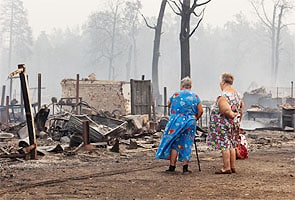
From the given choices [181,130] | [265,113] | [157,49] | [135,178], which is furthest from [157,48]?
[135,178]

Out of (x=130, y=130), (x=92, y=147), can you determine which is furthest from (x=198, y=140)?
(x=92, y=147)

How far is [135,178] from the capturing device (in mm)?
8422

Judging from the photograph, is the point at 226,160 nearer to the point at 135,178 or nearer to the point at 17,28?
the point at 135,178

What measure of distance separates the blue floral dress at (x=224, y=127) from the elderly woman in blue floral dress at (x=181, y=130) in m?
0.38

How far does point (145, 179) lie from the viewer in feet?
27.2

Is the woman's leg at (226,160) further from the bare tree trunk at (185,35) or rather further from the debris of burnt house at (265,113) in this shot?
the bare tree trunk at (185,35)

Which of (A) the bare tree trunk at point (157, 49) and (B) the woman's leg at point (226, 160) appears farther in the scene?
(A) the bare tree trunk at point (157, 49)

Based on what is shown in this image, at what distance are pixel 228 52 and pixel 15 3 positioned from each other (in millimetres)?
45418

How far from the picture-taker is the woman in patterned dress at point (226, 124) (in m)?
8.89

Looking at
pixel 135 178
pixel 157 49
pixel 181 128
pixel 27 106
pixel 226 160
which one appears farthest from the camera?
pixel 157 49

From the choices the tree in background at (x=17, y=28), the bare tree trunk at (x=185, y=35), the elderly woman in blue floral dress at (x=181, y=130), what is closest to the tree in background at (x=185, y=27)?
the bare tree trunk at (x=185, y=35)

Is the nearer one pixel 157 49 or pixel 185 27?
pixel 185 27

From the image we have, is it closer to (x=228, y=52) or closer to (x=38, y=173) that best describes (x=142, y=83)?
(x=38, y=173)

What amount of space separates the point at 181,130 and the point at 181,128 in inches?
1.5
